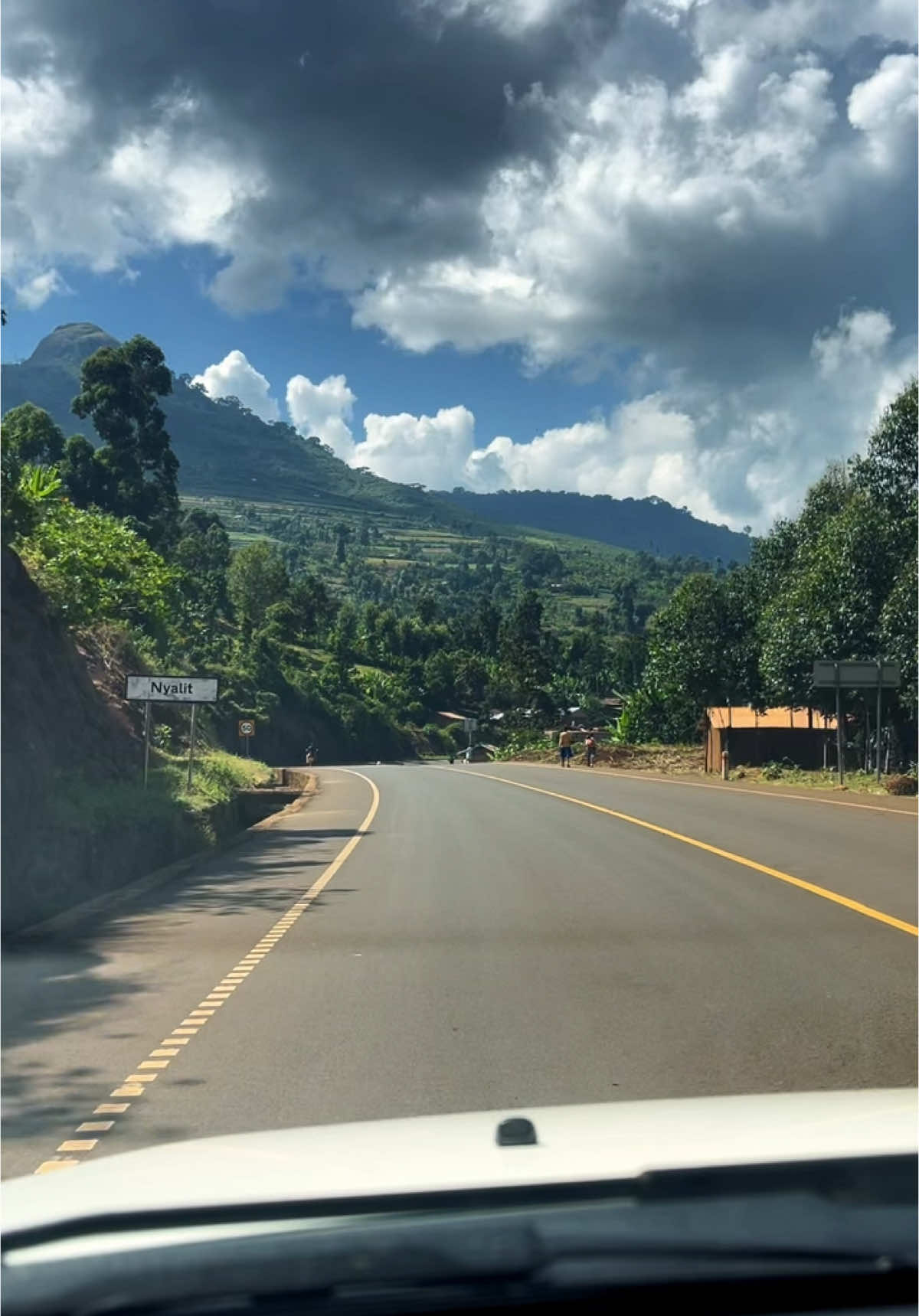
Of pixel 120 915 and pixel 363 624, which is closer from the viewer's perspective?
pixel 120 915

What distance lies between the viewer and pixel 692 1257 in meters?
2.47

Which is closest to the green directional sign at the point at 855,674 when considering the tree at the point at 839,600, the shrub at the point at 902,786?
the shrub at the point at 902,786

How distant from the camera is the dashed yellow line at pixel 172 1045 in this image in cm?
587

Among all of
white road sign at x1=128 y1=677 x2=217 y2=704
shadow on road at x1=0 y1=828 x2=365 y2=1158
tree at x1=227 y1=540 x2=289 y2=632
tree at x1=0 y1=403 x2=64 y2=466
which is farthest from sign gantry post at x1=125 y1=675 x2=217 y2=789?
tree at x1=227 y1=540 x2=289 y2=632

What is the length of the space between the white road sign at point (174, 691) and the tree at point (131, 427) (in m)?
53.4

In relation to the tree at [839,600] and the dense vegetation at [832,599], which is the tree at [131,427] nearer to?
the dense vegetation at [832,599]

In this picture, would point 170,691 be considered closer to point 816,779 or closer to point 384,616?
point 816,779

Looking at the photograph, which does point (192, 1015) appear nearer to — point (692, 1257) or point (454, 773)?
point (692, 1257)

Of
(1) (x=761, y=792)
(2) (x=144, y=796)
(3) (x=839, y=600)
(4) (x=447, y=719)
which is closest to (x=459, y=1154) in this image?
(2) (x=144, y=796)

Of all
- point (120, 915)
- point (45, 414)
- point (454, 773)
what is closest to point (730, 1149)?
point (120, 915)

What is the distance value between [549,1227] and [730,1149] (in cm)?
66

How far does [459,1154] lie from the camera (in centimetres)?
314

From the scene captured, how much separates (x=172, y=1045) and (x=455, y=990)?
2.09m

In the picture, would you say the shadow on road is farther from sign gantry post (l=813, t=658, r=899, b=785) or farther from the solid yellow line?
sign gantry post (l=813, t=658, r=899, b=785)
